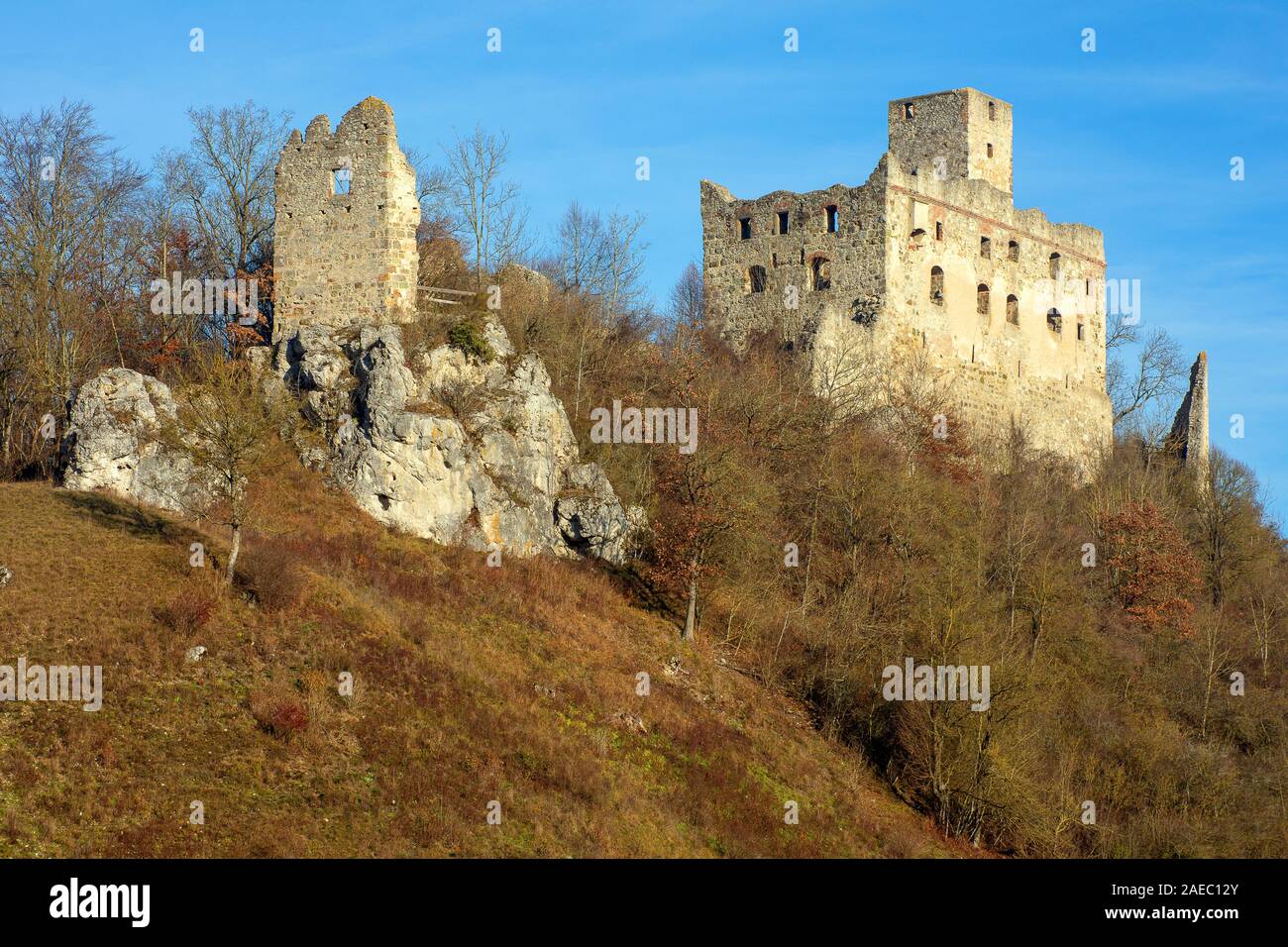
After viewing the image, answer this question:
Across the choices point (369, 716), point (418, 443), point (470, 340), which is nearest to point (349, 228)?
point (470, 340)

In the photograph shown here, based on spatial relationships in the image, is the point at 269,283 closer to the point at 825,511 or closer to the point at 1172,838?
the point at 825,511

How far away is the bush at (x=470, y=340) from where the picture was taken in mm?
38594

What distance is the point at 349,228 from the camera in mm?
39344

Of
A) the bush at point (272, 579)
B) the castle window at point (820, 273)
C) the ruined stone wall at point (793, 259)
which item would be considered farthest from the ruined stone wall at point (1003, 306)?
the bush at point (272, 579)

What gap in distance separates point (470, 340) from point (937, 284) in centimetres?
1881

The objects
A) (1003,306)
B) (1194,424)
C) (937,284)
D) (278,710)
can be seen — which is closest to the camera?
(278,710)

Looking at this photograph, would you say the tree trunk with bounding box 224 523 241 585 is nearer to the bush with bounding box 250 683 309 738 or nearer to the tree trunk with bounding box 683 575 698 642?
the bush with bounding box 250 683 309 738

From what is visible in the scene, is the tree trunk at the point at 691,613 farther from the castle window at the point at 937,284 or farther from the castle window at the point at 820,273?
the castle window at the point at 937,284

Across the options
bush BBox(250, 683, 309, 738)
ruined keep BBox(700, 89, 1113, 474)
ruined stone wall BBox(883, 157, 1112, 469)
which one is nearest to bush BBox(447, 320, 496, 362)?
bush BBox(250, 683, 309, 738)

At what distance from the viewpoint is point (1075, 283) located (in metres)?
58.6

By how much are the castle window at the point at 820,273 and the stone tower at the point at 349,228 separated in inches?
600

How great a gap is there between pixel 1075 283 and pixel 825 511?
22.3 meters

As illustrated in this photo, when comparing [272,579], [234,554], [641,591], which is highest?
[234,554]

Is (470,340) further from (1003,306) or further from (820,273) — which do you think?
(1003,306)
